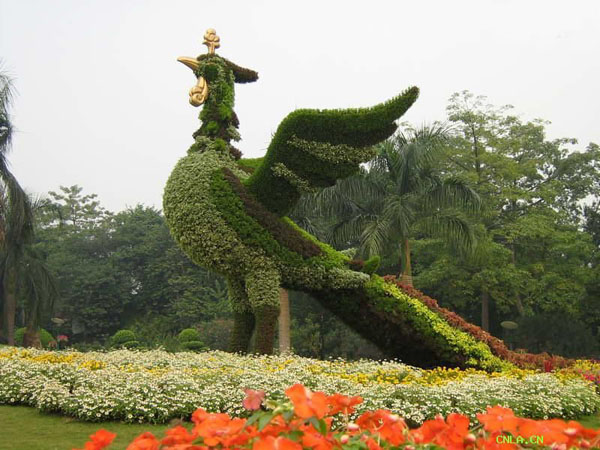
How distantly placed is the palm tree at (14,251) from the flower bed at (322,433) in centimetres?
1654

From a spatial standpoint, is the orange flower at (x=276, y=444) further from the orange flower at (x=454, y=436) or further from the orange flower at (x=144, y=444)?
the orange flower at (x=454, y=436)

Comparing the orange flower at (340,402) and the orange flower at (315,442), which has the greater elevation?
the orange flower at (340,402)

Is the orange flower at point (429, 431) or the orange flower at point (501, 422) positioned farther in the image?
the orange flower at point (429, 431)

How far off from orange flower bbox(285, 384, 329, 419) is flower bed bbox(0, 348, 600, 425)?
507 cm

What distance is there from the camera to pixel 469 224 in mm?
16484

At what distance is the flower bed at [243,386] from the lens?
22.4 ft

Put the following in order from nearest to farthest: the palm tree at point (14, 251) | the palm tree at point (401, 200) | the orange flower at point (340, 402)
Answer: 1. the orange flower at point (340, 402)
2. the palm tree at point (401, 200)
3. the palm tree at point (14, 251)

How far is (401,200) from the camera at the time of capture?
54.4ft

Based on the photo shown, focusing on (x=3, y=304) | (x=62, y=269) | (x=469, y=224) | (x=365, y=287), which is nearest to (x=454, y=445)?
(x=365, y=287)

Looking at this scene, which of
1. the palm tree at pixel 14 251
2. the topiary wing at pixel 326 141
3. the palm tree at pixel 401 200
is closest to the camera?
the topiary wing at pixel 326 141

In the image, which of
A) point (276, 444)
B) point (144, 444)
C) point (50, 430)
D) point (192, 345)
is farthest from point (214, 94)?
point (192, 345)

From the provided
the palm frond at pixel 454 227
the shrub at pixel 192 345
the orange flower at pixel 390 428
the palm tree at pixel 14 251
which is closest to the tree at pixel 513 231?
the palm frond at pixel 454 227

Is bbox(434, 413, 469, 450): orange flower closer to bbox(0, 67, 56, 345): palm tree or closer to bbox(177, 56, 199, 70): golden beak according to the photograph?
bbox(177, 56, 199, 70): golden beak

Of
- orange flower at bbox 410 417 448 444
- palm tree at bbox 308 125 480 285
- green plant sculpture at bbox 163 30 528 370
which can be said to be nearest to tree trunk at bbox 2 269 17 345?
palm tree at bbox 308 125 480 285
